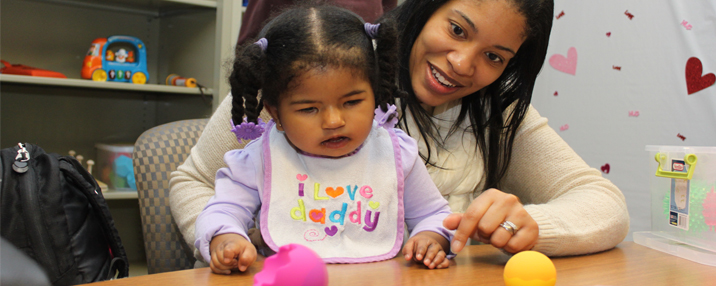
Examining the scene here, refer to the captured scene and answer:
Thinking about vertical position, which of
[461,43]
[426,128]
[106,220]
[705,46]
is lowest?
[106,220]

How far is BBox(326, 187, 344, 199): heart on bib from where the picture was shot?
0.88 meters

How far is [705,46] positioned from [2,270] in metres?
2.27

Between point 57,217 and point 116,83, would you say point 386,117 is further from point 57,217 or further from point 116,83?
point 116,83

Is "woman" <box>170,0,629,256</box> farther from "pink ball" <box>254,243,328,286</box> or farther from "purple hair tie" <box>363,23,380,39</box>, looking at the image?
"pink ball" <box>254,243,328,286</box>

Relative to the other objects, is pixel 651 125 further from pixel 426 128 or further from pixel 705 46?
pixel 426 128

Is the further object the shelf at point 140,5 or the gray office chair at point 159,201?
the shelf at point 140,5

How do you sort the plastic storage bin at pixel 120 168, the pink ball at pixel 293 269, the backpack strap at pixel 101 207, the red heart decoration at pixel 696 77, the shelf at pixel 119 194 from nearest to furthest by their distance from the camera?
the pink ball at pixel 293 269
the backpack strap at pixel 101 207
the red heart decoration at pixel 696 77
the shelf at pixel 119 194
the plastic storage bin at pixel 120 168

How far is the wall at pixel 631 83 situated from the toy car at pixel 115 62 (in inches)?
78.2

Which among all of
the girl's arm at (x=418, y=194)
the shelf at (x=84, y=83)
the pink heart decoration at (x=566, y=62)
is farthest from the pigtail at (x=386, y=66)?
the pink heart decoration at (x=566, y=62)

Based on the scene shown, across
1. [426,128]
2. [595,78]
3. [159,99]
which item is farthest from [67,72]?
[595,78]

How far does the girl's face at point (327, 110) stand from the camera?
820 mm

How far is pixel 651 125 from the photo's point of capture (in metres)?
2.15

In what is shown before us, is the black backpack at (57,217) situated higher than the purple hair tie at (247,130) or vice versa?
the purple hair tie at (247,130)

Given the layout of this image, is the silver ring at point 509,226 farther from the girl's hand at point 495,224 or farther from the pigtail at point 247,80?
the pigtail at point 247,80
